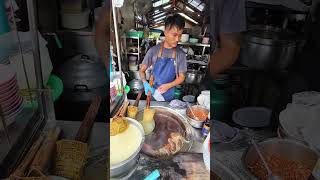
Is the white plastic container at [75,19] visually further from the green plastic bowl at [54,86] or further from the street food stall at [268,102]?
Answer: the street food stall at [268,102]

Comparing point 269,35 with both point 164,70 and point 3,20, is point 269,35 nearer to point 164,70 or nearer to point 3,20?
point 164,70

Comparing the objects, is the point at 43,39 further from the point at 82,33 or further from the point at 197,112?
the point at 197,112

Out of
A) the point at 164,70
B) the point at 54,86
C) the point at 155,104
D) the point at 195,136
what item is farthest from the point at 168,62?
the point at 54,86

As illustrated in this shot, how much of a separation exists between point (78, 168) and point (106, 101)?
7.6 inches

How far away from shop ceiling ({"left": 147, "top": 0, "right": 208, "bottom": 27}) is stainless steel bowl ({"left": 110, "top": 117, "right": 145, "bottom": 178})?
269 mm

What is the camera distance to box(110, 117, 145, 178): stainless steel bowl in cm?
68

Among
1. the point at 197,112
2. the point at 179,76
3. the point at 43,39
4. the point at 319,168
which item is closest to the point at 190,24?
the point at 179,76

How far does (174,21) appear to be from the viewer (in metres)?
0.64

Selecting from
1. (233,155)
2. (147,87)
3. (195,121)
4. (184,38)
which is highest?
(184,38)

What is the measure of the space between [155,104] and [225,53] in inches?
10.5

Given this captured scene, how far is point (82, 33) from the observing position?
2.32 ft

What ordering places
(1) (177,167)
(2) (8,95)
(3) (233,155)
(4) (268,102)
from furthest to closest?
(4) (268,102) < (3) (233,155) < (1) (177,167) < (2) (8,95)

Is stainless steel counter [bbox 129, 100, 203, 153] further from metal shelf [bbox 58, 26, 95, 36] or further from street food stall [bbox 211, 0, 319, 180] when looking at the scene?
metal shelf [bbox 58, 26, 95, 36]

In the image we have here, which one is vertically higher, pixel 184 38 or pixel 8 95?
pixel 184 38
